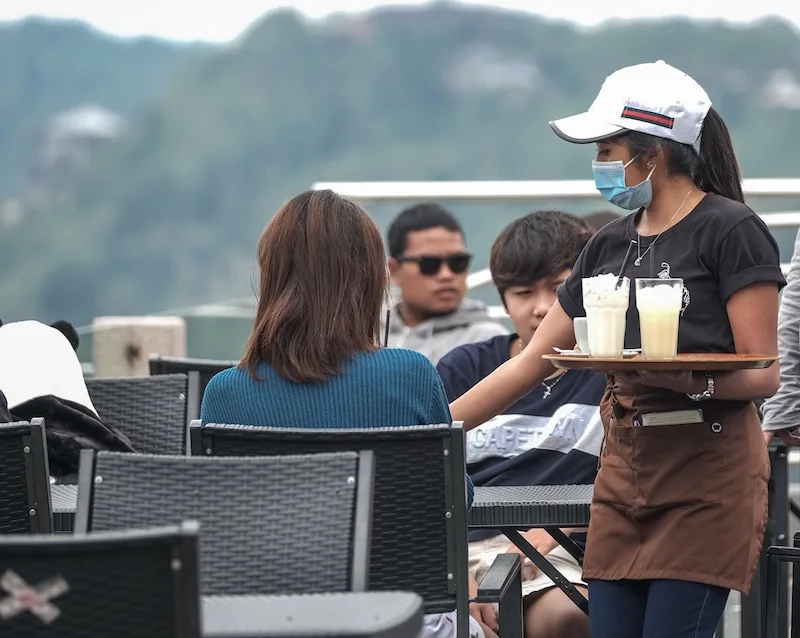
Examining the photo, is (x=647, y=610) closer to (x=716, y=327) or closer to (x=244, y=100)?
(x=716, y=327)

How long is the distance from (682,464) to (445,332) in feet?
7.38

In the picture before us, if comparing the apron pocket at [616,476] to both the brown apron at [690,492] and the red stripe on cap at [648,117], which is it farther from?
the red stripe on cap at [648,117]

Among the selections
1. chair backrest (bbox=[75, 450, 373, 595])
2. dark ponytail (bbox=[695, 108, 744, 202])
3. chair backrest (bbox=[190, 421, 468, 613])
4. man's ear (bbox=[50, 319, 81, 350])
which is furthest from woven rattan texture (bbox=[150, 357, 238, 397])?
chair backrest (bbox=[75, 450, 373, 595])

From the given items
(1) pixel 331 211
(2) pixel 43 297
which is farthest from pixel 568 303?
(2) pixel 43 297

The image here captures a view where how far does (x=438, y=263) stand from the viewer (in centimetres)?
451

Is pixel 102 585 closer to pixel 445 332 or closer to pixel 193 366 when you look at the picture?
pixel 193 366

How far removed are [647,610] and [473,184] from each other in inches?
134

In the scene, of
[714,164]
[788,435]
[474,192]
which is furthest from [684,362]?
[474,192]

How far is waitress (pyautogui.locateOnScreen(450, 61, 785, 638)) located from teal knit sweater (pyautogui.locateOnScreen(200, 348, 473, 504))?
373 millimetres

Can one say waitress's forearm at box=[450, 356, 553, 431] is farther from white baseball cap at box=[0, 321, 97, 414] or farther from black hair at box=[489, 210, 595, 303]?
white baseball cap at box=[0, 321, 97, 414]

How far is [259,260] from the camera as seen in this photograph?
96.0 inches

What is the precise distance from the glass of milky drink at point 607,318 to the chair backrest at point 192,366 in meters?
1.70

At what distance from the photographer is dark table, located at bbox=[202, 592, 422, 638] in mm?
1533

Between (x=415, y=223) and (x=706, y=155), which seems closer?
(x=706, y=155)
